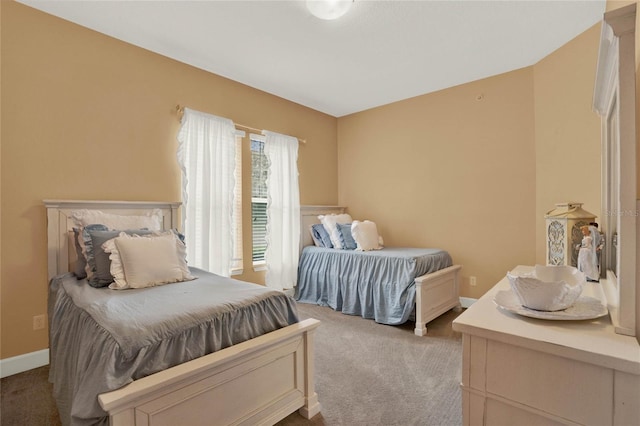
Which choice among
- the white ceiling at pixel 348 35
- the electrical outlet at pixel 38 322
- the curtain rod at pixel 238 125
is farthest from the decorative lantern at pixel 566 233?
the electrical outlet at pixel 38 322

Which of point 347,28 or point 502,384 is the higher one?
point 347,28

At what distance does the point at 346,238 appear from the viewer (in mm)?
3895

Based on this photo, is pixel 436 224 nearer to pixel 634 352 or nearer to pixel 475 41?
pixel 475 41

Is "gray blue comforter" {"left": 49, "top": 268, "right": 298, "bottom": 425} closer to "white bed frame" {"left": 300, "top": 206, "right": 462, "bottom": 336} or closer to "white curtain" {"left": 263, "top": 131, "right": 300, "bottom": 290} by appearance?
"white bed frame" {"left": 300, "top": 206, "right": 462, "bottom": 336}

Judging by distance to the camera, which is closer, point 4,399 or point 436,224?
A: point 4,399

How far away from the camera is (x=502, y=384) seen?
92 cm

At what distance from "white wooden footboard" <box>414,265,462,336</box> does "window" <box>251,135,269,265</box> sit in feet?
6.20

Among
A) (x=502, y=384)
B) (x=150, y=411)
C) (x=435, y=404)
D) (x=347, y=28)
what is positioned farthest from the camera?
(x=347, y=28)

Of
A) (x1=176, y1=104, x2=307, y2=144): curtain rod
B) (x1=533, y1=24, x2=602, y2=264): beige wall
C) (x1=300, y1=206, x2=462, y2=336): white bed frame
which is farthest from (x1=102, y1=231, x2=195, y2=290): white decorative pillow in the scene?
Answer: (x1=533, y1=24, x2=602, y2=264): beige wall

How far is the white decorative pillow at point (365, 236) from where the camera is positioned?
12.3ft

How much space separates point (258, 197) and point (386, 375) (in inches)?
96.2

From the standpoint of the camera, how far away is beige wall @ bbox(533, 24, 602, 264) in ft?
8.63

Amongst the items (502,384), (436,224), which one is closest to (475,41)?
(436,224)

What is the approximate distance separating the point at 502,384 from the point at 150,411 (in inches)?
47.9
